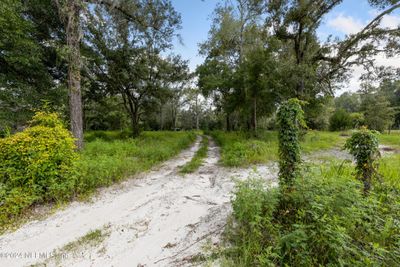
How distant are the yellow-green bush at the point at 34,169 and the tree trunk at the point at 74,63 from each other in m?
1.94

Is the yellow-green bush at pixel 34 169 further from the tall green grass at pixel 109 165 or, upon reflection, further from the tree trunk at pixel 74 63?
the tree trunk at pixel 74 63

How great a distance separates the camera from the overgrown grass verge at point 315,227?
1.83m

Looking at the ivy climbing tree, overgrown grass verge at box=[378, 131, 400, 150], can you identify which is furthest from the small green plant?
overgrown grass verge at box=[378, 131, 400, 150]

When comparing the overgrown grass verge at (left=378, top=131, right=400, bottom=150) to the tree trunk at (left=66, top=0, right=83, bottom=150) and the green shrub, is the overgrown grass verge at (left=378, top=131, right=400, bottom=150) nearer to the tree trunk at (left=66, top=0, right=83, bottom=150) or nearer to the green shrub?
the tree trunk at (left=66, top=0, right=83, bottom=150)

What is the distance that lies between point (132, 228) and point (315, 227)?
2.80m

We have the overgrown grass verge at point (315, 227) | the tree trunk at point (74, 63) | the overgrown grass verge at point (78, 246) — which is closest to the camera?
the overgrown grass verge at point (315, 227)

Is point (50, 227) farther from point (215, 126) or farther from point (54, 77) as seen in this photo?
point (215, 126)

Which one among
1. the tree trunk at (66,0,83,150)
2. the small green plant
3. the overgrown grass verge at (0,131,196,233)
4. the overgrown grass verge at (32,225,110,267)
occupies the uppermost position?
the tree trunk at (66,0,83,150)

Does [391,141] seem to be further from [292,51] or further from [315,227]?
[315,227]

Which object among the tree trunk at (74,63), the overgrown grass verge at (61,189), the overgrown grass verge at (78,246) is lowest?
the overgrown grass verge at (78,246)

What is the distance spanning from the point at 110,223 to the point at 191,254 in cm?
172

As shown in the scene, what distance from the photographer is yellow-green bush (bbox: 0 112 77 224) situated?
3.56 m

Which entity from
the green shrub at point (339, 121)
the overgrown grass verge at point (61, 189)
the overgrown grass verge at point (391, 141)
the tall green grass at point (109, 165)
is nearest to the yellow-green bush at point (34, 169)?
the overgrown grass verge at point (61, 189)

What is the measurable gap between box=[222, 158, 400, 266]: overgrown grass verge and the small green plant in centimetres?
31
